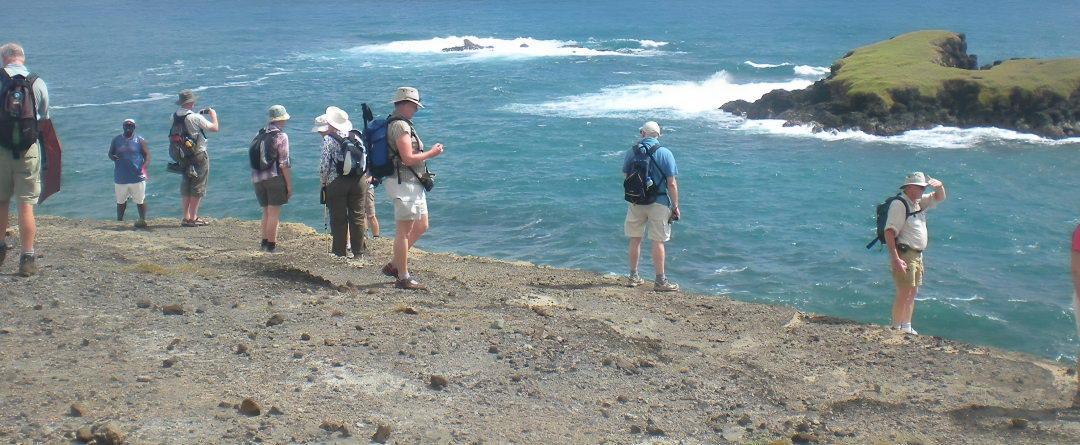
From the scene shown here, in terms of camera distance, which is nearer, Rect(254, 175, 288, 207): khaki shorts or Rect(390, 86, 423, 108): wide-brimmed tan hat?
Rect(390, 86, 423, 108): wide-brimmed tan hat

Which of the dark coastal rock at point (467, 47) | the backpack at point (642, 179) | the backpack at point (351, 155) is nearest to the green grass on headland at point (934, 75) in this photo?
the backpack at point (642, 179)

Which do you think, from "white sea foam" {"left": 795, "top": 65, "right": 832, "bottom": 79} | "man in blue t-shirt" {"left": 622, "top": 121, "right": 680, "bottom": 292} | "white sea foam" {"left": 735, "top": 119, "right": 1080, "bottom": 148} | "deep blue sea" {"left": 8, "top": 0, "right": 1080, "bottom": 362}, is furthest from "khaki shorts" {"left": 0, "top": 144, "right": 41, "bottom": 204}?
"white sea foam" {"left": 795, "top": 65, "right": 832, "bottom": 79}

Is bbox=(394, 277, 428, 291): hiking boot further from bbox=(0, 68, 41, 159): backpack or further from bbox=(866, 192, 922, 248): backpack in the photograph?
bbox=(866, 192, 922, 248): backpack

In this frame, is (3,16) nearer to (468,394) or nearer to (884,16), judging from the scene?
(884,16)

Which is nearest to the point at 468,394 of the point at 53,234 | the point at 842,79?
the point at 53,234

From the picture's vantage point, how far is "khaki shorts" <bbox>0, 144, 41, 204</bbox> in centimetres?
779

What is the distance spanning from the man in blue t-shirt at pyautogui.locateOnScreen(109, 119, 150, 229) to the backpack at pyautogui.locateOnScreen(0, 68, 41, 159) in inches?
245

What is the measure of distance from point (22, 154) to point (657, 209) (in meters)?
6.22

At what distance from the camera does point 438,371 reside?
6.60 m

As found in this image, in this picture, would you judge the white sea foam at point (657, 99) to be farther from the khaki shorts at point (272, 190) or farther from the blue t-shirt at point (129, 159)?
the khaki shorts at point (272, 190)

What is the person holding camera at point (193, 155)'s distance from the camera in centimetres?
1232

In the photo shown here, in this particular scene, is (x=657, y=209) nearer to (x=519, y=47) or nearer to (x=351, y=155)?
(x=351, y=155)

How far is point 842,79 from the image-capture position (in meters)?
36.3

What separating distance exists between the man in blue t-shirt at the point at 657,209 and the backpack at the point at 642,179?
0.04 meters
